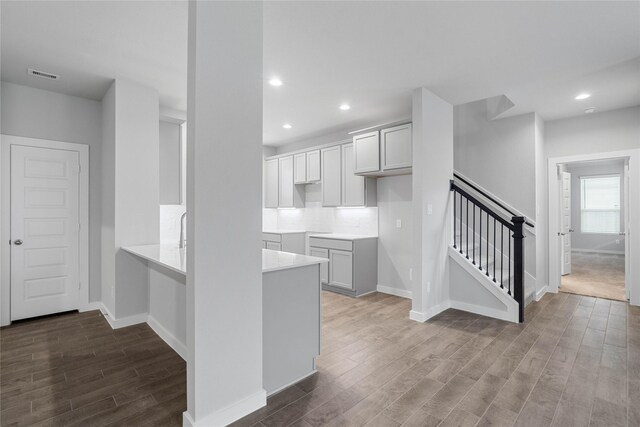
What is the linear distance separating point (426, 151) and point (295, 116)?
2058 millimetres

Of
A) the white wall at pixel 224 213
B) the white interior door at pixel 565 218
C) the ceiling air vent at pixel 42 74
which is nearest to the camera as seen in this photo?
the white wall at pixel 224 213

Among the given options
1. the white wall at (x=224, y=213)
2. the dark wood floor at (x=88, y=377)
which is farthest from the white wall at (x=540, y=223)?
the dark wood floor at (x=88, y=377)

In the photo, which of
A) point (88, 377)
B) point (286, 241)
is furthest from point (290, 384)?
point (286, 241)

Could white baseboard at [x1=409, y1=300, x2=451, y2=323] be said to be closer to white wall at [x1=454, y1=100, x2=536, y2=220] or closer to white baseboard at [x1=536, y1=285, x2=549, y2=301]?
white baseboard at [x1=536, y1=285, x2=549, y2=301]

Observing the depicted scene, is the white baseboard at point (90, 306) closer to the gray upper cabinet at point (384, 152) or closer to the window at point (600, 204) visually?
the gray upper cabinet at point (384, 152)

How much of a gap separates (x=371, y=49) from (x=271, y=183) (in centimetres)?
419

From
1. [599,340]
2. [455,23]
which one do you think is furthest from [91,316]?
[599,340]

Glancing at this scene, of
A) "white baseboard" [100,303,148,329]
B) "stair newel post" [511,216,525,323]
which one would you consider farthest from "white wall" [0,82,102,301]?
"stair newel post" [511,216,525,323]

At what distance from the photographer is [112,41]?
273 centimetres

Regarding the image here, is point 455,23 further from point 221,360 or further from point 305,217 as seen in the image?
point 305,217

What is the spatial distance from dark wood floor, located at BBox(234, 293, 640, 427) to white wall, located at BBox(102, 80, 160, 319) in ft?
7.52

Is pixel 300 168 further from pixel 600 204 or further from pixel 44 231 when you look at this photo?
pixel 600 204

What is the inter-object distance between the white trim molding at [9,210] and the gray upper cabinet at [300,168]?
10.5 feet

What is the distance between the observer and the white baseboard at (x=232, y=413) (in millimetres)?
1808
